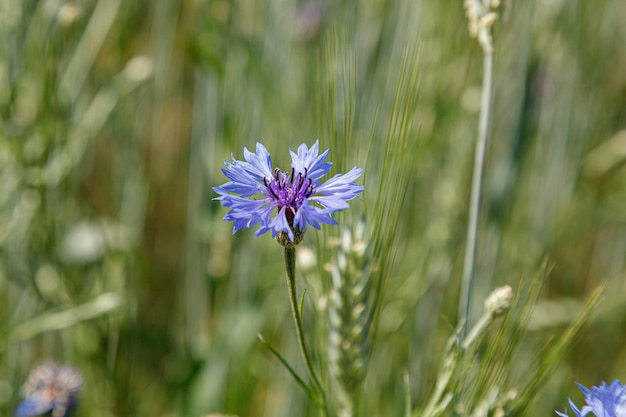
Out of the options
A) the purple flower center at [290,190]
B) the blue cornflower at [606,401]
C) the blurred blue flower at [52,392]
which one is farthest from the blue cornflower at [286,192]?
the blurred blue flower at [52,392]

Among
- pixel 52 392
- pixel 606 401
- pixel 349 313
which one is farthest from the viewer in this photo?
pixel 52 392

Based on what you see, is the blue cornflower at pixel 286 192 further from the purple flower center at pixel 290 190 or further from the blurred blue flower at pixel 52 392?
the blurred blue flower at pixel 52 392

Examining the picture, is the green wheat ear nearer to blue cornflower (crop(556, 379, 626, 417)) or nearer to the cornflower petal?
the cornflower petal

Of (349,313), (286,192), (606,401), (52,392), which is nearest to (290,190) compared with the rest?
(286,192)

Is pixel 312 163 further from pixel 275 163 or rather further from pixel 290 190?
pixel 275 163

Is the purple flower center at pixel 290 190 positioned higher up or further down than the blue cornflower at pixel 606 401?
higher up

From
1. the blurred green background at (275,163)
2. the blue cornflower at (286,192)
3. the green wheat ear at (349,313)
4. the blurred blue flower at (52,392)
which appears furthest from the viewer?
the blurred green background at (275,163)
